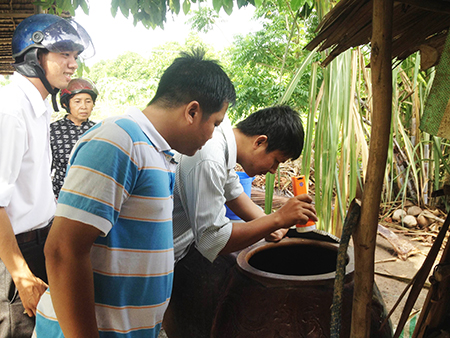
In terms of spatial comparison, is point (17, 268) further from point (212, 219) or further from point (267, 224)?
point (267, 224)

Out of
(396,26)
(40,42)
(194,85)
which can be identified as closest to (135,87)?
(40,42)

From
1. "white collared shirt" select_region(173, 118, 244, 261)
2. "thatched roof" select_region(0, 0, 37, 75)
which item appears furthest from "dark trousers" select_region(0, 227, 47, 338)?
"thatched roof" select_region(0, 0, 37, 75)

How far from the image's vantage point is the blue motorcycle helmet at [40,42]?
1.54 meters

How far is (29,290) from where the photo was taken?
124 centimetres

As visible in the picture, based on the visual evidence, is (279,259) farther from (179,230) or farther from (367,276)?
(367,276)

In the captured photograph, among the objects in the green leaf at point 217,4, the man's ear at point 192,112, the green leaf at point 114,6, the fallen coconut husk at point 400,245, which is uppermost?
the green leaf at point 114,6

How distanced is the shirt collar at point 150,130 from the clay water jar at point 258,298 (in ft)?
1.76

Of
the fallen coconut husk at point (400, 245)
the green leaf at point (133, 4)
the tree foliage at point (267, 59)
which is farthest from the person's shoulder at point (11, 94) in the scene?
the tree foliage at point (267, 59)

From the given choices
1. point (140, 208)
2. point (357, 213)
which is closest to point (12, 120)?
point (140, 208)

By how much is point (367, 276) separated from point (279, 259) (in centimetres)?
84

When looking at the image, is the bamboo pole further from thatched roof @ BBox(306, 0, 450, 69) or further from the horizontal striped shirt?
the horizontal striped shirt

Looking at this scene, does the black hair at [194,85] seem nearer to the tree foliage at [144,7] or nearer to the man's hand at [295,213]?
the man's hand at [295,213]

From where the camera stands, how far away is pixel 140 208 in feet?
2.81

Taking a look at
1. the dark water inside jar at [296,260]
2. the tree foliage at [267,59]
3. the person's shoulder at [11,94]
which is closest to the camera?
the person's shoulder at [11,94]
